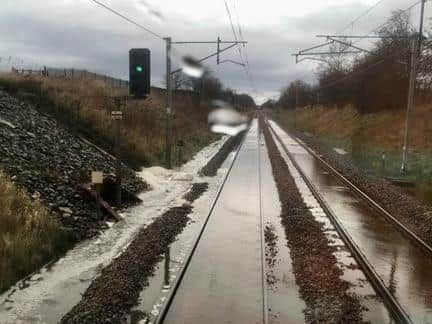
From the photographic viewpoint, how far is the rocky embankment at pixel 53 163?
12.5 metres

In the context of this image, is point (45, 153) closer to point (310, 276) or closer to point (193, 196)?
point (193, 196)

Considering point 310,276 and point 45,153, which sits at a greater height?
point 45,153

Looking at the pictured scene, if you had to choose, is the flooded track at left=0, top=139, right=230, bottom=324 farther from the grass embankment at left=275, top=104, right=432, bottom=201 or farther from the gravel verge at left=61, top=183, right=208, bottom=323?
the grass embankment at left=275, top=104, right=432, bottom=201

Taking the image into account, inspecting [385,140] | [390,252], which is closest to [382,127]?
[385,140]

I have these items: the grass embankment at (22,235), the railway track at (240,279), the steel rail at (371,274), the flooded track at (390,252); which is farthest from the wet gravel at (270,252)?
the grass embankment at (22,235)

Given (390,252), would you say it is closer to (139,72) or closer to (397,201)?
(397,201)

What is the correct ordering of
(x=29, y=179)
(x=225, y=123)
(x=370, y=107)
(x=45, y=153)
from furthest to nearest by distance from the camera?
(x=225, y=123)
(x=370, y=107)
(x=45, y=153)
(x=29, y=179)

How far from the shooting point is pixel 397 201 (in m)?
17.2

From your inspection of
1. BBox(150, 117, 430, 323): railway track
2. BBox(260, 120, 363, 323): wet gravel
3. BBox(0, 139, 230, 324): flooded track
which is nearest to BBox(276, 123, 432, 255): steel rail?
BBox(150, 117, 430, 323): railway track

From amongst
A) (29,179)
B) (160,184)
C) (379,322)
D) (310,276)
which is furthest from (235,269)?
(160,184)

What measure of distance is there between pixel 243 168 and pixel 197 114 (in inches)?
1243

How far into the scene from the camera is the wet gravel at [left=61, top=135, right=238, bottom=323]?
299 inches

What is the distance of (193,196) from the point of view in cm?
1769

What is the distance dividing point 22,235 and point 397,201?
1232 centimetres
